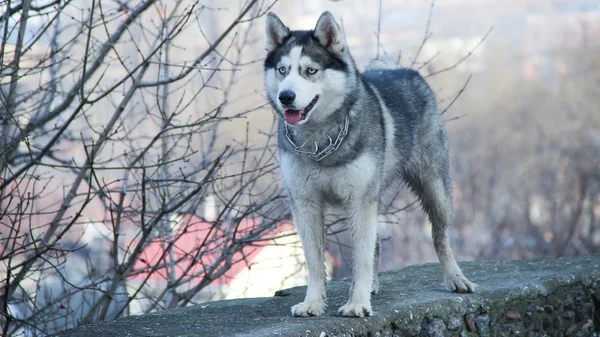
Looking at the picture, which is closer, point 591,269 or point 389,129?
point 389,129

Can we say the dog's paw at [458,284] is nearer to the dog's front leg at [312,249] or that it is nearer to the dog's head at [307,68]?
the dog's front leg at [312,249]

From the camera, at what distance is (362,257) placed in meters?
5.08

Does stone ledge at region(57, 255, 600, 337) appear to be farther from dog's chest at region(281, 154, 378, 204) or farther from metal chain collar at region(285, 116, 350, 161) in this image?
metal chain collar at region(285, 116, 350, 161)

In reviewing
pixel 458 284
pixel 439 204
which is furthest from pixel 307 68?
pixel 458 284

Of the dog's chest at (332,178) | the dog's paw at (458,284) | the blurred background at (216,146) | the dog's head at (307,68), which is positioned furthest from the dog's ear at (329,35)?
the dog's paw at (458,284)

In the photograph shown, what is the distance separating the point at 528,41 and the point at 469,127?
2219 cm

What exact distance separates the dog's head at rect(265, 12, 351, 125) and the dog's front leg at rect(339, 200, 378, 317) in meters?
0.67

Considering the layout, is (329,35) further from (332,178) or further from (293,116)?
(332,178)

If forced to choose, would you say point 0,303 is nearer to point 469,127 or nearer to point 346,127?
point 346,127

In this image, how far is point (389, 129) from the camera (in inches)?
215

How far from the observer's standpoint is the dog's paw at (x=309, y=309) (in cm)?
506

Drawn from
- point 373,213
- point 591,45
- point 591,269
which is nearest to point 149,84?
point 373,213

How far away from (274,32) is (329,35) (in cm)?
38

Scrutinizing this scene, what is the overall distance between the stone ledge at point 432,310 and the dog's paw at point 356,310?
1.6 inches
